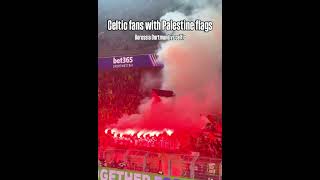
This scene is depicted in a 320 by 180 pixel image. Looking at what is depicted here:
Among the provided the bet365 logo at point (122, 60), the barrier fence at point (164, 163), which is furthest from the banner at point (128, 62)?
the barrier fence at point (164, 163)

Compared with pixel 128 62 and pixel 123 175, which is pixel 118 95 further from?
pixel 123 175

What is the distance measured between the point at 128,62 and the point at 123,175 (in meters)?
0.84

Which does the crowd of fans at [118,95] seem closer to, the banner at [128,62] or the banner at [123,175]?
the banner at [128,62]

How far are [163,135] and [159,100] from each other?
25 cm

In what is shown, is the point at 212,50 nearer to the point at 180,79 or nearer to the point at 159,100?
the point at 180,79

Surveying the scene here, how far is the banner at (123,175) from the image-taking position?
3.67 metres

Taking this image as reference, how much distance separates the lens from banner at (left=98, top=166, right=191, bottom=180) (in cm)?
367

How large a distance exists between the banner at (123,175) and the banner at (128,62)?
77 cm

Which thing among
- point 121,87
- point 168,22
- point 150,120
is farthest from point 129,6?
point 150,120

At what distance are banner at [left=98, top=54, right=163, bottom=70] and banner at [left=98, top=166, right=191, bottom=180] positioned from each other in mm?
775

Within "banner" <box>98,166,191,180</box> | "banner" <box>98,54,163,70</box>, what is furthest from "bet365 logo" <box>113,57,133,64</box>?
"banner" <box>98,166,191,180</box>

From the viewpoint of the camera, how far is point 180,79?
357 centimetres

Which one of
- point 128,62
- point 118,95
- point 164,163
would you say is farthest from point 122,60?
point 164,163

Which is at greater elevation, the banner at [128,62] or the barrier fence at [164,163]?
the banner at [128,62]
